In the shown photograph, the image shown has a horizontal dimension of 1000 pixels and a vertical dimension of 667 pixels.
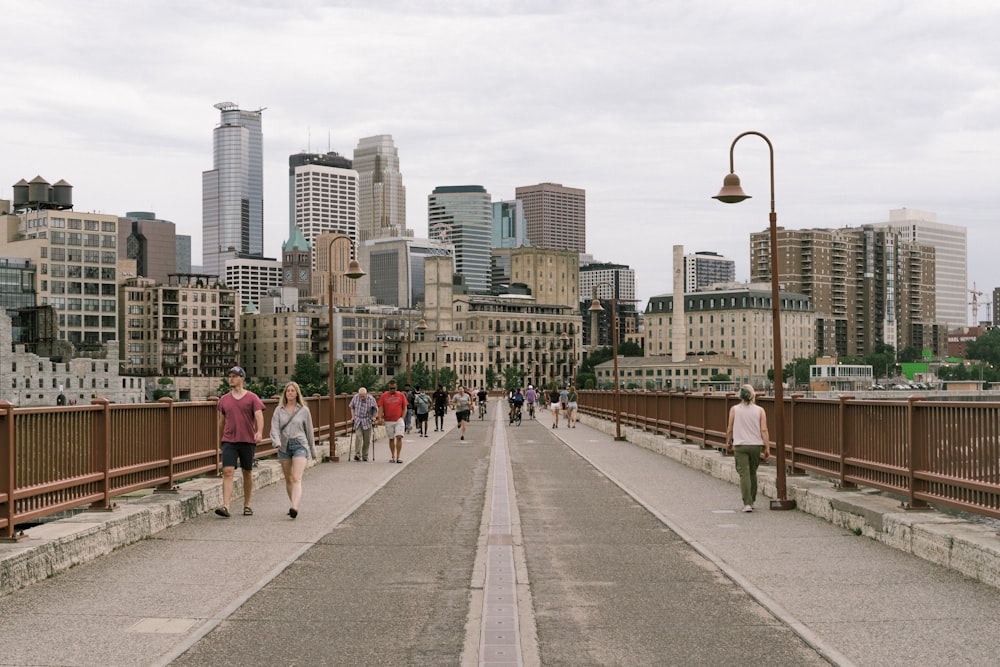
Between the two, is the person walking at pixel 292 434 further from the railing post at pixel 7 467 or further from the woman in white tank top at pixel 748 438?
the woman in white tank top at pixel 748 438

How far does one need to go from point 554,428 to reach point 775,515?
111ft

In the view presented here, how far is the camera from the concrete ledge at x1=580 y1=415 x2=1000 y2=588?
10.8m

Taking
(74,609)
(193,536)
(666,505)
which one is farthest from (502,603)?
(666,505)

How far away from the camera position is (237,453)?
1611cm

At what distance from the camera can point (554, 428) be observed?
165 ft

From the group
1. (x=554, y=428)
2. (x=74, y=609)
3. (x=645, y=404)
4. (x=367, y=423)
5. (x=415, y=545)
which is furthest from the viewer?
(x=554, y=428)

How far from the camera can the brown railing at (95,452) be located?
11172mm

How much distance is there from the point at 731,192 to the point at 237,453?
26.9ft

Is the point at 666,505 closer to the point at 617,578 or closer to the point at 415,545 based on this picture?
the point at 415,545

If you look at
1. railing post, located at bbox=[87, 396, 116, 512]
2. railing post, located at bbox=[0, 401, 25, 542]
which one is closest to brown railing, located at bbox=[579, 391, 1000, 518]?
Result: railing post, located at bbox=[0, 401, 25, 542]

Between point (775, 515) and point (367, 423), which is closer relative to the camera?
point (775, 515)

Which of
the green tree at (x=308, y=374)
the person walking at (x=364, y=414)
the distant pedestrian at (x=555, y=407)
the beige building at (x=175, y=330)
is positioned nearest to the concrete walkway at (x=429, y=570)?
the person walking at (x=364, y=414)

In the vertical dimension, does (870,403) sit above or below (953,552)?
above

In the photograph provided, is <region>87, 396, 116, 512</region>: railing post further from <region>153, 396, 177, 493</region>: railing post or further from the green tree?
the green tree
